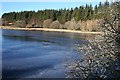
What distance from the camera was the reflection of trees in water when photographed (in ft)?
29.3

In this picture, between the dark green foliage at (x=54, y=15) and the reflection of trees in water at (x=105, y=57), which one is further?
the dark green foliage at (x=54, y=15)

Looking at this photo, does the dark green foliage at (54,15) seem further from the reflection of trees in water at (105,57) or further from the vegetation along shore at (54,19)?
the reflection of trees in water at (105,57)

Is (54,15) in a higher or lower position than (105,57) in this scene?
higher

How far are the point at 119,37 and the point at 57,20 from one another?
84420 mm

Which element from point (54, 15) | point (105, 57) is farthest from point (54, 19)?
point (105, 57)

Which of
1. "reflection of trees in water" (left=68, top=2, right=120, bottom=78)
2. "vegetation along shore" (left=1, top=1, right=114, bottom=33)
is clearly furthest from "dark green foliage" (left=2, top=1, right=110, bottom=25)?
"reflection of trees in water" (left=68, top=2, right=120, bottom=78)

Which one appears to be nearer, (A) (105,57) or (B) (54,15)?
(A) (105,57)

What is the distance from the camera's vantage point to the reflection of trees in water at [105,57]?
29.3ft

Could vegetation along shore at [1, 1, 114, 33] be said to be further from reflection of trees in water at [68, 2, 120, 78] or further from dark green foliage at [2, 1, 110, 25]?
reflection of trees in water at [68, 2, 120, 78]

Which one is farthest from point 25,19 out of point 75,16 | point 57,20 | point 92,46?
point 92,46

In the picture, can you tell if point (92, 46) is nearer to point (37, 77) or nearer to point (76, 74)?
point (76, 74)

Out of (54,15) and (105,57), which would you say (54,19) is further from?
(105,57)

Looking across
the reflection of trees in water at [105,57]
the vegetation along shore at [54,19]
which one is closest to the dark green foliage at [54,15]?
the vegetation along shore at [54,19]

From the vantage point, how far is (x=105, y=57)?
9.25 metres
